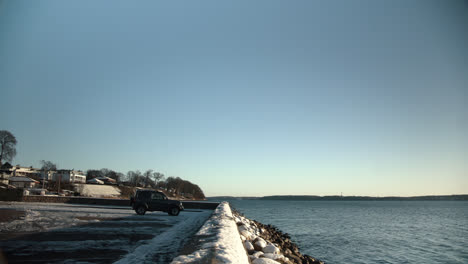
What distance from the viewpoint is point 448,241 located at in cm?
2575

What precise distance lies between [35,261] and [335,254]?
52.8 ft

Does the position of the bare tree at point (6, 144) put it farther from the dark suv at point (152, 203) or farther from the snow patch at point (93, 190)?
the dark suv at point (152, 203)

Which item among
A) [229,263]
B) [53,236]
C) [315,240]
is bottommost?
[315,240]

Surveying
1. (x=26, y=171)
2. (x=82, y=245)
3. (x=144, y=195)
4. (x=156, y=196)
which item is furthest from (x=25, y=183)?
(x=82, y=245)

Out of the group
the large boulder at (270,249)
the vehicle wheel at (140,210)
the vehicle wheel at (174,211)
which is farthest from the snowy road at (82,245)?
the vehicle wheel at (174,211)

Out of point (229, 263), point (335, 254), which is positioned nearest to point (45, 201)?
point (335, 254)

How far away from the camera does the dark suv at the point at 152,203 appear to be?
23016mm

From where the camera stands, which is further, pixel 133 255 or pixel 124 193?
pixel 124 193

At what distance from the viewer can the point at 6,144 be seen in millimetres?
89875

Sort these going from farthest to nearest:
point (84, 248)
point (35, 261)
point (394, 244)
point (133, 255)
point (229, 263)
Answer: point (394, 244)
point (84, 248)
point (133, 255)
point (35, 261)
point (229, 263)

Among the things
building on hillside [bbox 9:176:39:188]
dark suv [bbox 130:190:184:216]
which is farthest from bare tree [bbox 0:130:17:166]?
dark suv [bbox 130:190:184:216]

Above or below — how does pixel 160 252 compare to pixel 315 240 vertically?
Answer: above

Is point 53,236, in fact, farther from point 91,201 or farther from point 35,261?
point 91,201

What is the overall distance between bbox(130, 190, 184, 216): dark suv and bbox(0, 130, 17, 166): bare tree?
8581cm
